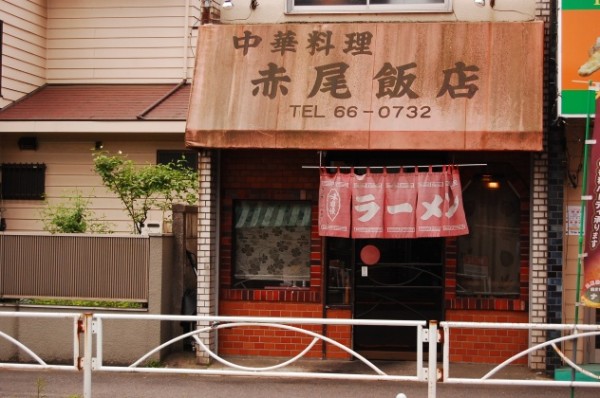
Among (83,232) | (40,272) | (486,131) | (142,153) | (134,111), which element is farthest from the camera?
(142,153)

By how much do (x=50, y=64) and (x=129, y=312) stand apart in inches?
253

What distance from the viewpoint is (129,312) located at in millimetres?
10547

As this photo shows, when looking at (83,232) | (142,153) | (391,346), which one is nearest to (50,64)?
(142,153)

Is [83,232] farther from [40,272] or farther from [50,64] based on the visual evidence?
[50,64]

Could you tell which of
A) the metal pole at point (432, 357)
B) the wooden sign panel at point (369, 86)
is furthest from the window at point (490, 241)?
the metal pole at point (432, 357)

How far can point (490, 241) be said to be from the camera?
34.9 feet

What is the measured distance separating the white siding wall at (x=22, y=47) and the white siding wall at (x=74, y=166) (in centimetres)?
100

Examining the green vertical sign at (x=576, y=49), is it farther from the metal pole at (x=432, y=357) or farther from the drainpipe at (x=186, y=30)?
the drainpipe at (x=186, y=30)

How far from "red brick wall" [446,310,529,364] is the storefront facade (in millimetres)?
20

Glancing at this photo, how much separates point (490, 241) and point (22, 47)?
9.32 metres

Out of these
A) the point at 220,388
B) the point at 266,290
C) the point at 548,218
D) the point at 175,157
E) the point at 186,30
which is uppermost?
the point at 186,30

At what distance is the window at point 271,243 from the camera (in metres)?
11.0

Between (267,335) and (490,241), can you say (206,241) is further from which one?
(490,241)

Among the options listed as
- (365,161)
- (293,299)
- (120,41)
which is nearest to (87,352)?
(293,299)
